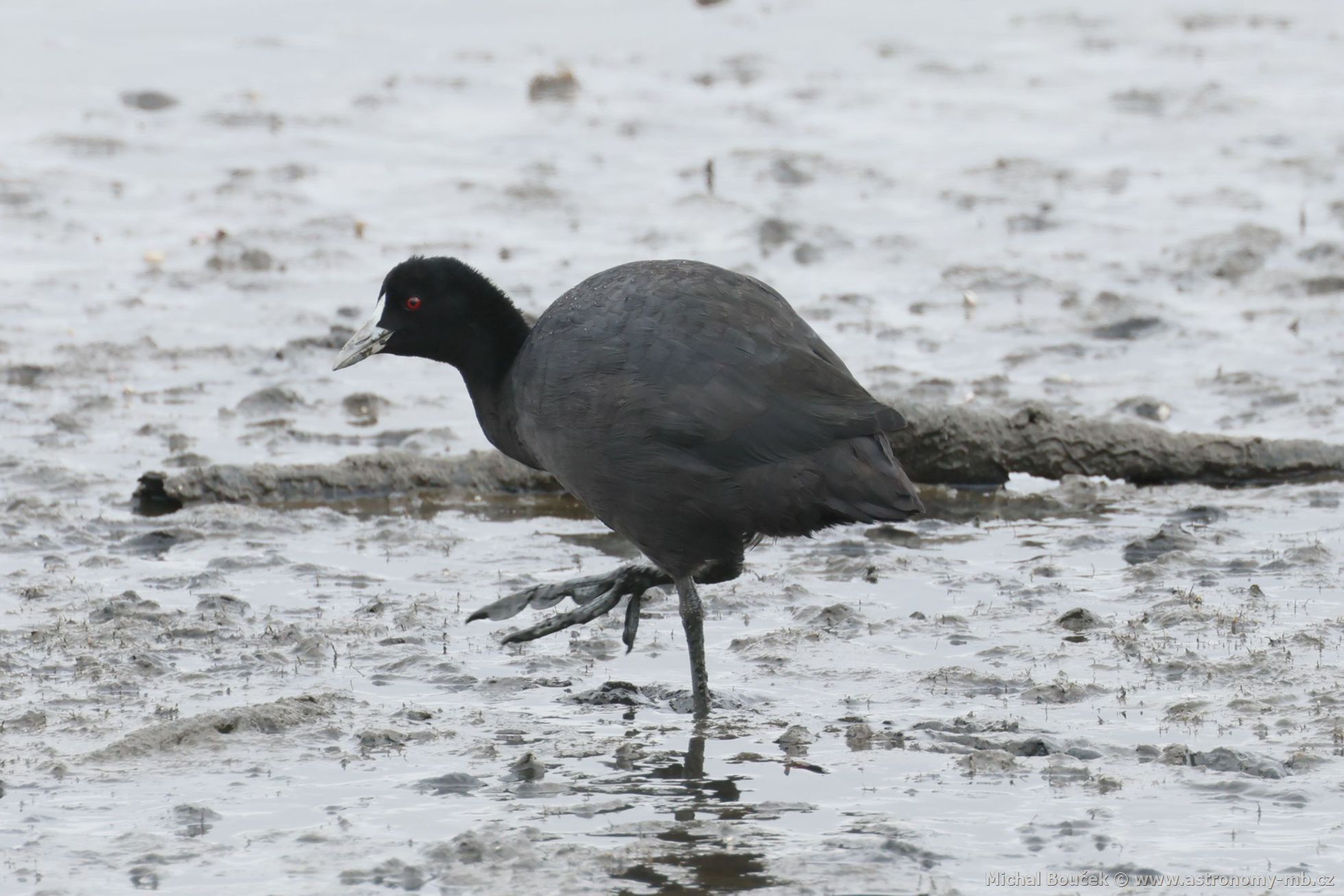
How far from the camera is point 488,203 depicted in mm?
11969

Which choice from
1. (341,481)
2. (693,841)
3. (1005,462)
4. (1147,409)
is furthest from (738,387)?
(1147,409)

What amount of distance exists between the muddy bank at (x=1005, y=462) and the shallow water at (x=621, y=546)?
0.13 meters

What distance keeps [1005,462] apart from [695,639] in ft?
7.73

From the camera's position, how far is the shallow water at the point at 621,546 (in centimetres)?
462

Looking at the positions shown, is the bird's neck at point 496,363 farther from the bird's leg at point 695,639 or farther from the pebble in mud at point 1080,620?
the pebble in mud at point 1080,620

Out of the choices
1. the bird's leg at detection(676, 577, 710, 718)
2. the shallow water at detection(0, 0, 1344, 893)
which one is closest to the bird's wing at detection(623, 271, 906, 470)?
the bird's leg at detection(676, 577, 710, 718)

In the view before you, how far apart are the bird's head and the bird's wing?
0.87 m

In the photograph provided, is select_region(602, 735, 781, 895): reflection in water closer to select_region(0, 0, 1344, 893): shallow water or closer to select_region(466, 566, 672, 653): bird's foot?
select_region(0, 0, 1344, 893): shallow water

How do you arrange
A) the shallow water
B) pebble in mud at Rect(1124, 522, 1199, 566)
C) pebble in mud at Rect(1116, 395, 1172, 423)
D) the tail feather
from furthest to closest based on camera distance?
1. pebble in mud at Rect(1116, 395, 1172, 423)
2. pebble in mud at Rect(1124, 522, 1199, 566)
3. the tail feather
4. the shallow water

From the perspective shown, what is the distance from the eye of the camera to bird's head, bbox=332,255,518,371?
20.2ft

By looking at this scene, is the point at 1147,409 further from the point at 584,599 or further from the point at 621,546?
the point at 584,599

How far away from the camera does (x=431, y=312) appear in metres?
6.25

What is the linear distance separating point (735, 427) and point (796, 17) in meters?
12.8

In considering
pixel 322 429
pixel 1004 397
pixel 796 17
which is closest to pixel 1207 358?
pixel 1004 397
